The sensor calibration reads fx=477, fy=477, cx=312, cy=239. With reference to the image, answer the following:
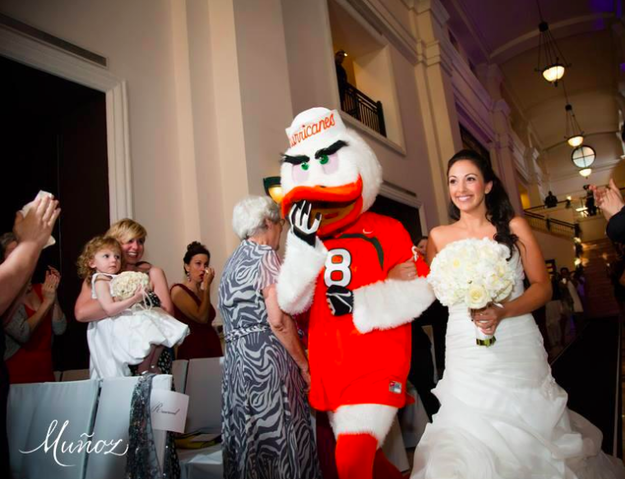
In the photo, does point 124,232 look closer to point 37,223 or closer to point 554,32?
point 37,223

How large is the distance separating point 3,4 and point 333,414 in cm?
332

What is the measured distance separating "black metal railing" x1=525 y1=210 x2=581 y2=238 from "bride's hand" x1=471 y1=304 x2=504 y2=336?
1759cm

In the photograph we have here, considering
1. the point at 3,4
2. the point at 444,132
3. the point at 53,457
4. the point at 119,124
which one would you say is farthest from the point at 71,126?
the point at 444,132

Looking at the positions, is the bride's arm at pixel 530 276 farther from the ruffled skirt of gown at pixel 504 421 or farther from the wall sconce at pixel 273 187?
the wall sconce at pixel 273 187

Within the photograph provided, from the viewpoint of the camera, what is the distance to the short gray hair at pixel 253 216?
2.27 metres

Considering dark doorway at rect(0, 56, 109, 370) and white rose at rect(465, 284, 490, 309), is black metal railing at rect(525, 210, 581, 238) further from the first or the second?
white rose at rect(465, 284, 490, 309)

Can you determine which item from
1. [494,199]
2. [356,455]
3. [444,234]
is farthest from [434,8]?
[356,455]

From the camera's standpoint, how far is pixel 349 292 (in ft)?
6.40

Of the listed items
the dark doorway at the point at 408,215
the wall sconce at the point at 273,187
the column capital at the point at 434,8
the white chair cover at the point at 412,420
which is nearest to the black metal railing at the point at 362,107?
the dark doorway at the point at 408,215

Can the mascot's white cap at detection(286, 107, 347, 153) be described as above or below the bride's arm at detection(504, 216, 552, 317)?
above

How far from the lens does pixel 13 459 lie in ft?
5.58

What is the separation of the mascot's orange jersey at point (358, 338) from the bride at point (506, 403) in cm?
24

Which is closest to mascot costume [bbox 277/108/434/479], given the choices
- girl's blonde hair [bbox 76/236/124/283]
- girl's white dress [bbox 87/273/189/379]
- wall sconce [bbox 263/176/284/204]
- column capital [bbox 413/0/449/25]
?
girl's white dress [bbox 87/273/189/379]

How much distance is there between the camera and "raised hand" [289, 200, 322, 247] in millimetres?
1898
